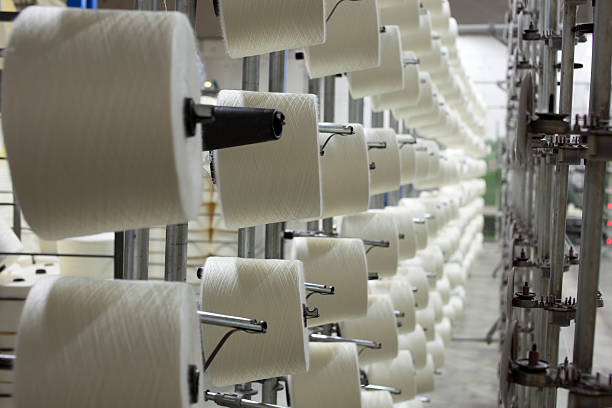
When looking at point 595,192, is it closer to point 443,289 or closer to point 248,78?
point 248,78

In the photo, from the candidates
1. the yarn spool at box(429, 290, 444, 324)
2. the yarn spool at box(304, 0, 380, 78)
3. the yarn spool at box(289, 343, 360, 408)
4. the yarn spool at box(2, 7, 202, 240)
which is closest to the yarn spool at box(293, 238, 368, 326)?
the yarn spool at box(289, 343, 360, 408)

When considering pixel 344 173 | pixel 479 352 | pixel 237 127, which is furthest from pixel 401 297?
pixel 479 352

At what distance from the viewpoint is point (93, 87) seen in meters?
0.81

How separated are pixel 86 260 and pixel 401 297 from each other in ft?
3.76

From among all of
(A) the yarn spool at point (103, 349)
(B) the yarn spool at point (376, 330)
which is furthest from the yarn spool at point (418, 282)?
(A) the yarn spool at point (103, 349)

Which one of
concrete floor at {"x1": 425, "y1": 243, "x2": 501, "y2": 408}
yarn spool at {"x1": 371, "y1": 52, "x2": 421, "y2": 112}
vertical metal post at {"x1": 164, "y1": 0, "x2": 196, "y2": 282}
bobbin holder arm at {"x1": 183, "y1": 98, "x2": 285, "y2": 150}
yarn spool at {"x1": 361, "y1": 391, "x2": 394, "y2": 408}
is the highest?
yarn spool at {"x1": 371, "y1": 52, "x2": 421, "y2": 112}

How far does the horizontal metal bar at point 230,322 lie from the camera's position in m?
1.14

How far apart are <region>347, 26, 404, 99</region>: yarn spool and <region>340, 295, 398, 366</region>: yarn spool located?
0.67 m

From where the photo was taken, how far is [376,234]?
2471 millimetres

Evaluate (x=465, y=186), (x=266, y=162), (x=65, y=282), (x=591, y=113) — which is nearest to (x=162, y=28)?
(x=65, y=282)

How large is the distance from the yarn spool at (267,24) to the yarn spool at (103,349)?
0.56 meters

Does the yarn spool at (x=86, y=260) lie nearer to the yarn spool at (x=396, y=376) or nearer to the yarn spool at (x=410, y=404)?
the yarn spool at (x=396, y=376)

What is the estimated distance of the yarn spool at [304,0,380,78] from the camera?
5.96 feet

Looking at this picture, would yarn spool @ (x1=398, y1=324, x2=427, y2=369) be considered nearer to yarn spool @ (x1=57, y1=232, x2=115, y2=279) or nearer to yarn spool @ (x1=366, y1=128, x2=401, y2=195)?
yarn spool @ (x1=366, y1=128, x2=401, y2=195)
